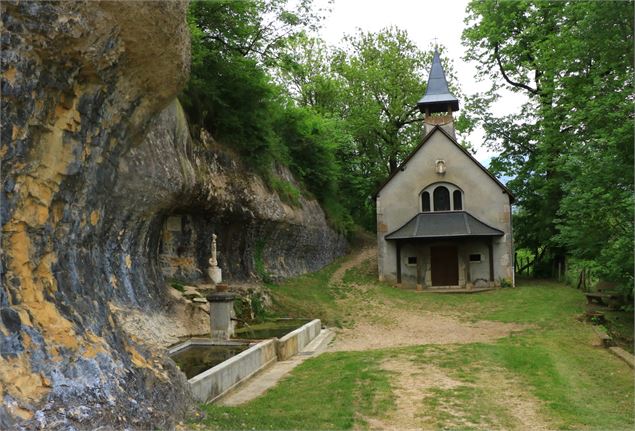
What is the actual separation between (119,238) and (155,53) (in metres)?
7.33

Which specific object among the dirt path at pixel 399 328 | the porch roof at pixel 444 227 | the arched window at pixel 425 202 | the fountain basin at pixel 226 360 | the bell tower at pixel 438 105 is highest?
the bell tower at pixel 438 105

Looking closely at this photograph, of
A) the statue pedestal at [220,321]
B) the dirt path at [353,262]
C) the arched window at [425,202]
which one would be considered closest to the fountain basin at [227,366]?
the statue pedestal at [220,321]

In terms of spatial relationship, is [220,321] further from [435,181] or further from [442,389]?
[435,181]

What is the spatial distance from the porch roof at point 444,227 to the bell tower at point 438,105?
6.36m

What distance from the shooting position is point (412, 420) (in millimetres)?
7492

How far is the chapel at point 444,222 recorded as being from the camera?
2892 centimetres

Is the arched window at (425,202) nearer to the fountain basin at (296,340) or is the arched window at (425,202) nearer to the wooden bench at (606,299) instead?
the wooden bench at (606,299)

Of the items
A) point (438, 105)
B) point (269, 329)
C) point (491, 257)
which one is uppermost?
point (438, 105)

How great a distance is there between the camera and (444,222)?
96.4ft

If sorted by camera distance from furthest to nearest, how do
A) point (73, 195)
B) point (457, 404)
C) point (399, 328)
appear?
point (399, 328)
point (457, 404)
point (73, 195)

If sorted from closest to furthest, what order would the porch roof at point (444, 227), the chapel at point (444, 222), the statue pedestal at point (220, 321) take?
the statue pedestal at point (220, 321) < the porch roof at point (444, 227) < the chapel at point (444, 222)

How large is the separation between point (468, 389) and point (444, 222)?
2080 cm

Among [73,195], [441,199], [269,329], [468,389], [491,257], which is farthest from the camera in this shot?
[441,199]

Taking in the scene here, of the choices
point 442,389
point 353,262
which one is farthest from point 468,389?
point 353,262
